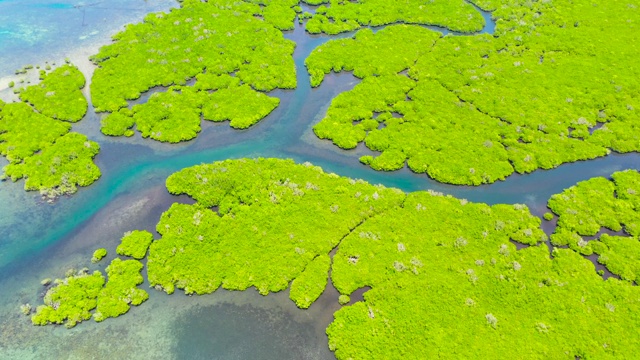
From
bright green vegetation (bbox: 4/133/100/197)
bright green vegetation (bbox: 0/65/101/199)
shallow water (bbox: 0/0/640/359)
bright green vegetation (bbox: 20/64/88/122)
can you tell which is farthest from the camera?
bright green vegetation (bbox: 20/64/88/122)

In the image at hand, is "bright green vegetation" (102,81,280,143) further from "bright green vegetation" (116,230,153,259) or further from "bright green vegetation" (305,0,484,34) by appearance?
"bright green vegetation" (305,0,484,34)

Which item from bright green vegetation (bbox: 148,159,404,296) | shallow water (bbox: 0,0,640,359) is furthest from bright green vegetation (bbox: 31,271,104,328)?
bright green vegetation (bbox: 148,159,404,296)

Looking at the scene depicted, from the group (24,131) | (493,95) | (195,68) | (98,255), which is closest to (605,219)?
(493,95)

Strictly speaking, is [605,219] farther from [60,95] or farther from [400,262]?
[60,95]

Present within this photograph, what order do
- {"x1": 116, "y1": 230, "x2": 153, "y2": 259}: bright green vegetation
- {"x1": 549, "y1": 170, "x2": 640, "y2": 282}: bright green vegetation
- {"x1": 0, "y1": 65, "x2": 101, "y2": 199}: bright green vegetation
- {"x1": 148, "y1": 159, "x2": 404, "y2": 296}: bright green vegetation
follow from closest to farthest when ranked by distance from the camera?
{"x1": 148, "y1": 159, "x2": 404, "y2": 296}: bright green vegetation → {"x1": 549, "y1": 170, "x2": 640, "y2": 282}: bright green vegetation → {"x1": 116, "y1": 230, "x2": 153, "y2": 259}: bright green vegetation → {"x1": 0, "y1": 65, "x2": 101, "y2": 199}: bright green vegetation

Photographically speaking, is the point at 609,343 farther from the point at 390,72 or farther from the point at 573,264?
the point at 390,72
